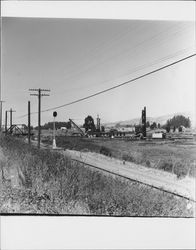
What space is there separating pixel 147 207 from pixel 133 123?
35.7 inches

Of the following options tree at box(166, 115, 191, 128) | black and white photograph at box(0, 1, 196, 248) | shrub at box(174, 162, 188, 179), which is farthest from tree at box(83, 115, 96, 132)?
shrub at box(174, 162, 188, 179)

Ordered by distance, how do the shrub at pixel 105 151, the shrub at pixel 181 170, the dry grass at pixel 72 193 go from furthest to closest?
the shrub at pixel 105 151
the shrub at pixel 181 170
the dry grass at pixel 72 193

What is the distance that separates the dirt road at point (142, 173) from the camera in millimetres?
3867

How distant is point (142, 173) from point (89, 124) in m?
0.81

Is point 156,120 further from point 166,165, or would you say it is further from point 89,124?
point 89,124

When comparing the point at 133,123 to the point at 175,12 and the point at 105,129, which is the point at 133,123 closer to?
the point at 105,129

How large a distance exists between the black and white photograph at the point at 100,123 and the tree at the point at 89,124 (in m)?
0.01

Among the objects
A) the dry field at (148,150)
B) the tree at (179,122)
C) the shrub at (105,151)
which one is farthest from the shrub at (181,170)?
the shrub at (105,151)

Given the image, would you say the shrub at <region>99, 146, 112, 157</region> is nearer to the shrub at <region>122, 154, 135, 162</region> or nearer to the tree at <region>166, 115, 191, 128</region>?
the shrub at <region>122, 154, 135, 162</region>

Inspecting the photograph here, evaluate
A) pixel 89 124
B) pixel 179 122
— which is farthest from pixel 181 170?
pixel 89 124

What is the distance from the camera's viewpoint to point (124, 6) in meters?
3.19

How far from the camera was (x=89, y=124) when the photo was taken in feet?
13.0

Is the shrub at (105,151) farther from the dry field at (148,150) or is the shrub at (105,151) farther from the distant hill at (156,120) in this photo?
the distant hill at (156,120)

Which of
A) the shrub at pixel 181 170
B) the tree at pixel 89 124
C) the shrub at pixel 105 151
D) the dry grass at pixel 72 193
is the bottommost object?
the dry grass at pixel 72 193
